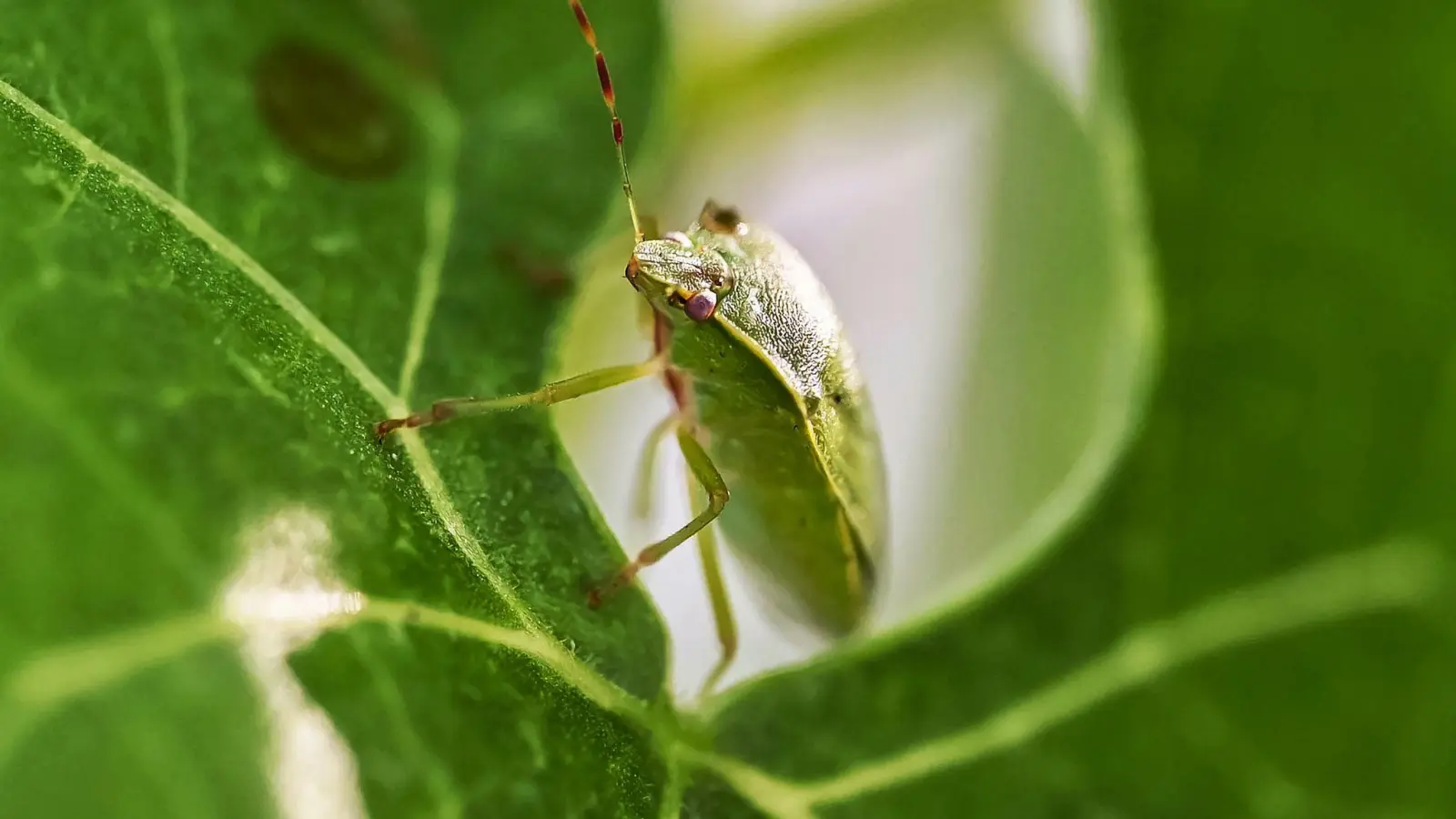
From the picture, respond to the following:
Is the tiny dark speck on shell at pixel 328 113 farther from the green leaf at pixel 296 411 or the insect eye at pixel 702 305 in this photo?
the insect eye at pixel 702 305

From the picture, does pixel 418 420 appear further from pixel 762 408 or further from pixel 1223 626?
pixel 1223 626

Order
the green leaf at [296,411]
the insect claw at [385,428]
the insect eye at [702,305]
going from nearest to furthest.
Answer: the green leaf at [296,411] < the insect claw at [385,428] < the insect eye at [702,305]

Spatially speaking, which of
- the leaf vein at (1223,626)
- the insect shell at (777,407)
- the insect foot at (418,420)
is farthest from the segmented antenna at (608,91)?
the leaf vein at (1223,626)

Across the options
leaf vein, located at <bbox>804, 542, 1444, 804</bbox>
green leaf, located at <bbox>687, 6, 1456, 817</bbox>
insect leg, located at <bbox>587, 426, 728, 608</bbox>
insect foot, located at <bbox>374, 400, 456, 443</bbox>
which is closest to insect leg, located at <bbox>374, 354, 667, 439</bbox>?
insect foot, located at <bbox>374, 400, 456, 443</bbox>

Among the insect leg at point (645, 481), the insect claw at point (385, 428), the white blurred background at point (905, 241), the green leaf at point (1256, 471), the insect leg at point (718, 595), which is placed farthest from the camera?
the insect leg at point (645, 481)

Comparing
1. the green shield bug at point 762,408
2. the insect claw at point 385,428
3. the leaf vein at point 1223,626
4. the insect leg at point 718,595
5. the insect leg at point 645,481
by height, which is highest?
the insect leg at point 645,481

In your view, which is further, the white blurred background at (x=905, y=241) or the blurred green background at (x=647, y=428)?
the white blurred background at (x=905, y=241)

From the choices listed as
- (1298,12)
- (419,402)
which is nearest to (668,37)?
(419,402)

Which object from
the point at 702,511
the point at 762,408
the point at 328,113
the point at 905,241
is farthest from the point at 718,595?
the point at 905,241
